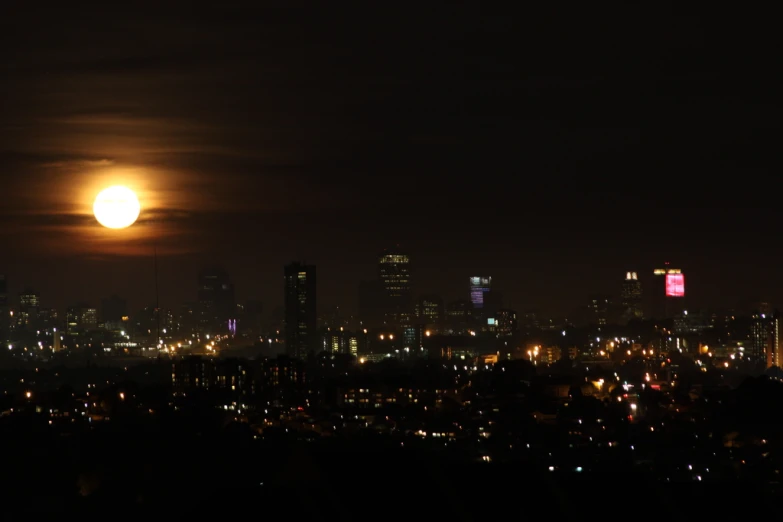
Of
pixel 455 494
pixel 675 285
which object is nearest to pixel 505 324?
pixel 675 285

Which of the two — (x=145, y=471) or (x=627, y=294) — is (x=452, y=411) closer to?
(x=145, y=471)

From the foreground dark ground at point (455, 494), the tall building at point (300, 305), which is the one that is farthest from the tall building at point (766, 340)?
the foreground dark ground at point (455, 494)

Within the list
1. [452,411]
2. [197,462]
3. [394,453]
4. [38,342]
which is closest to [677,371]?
[452,411]

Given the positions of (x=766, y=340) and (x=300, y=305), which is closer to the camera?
(x=766, y=340)

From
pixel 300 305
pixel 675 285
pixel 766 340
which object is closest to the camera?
pixel 766 340

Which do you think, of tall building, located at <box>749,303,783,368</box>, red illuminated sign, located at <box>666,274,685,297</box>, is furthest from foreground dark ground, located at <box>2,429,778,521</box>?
red illuminated sign, located at <box>666,274,685,297</box>

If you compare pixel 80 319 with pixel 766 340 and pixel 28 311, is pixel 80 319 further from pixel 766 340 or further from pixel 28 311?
pixel 766 340

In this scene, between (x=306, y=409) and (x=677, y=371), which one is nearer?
(x=306, y=409)
